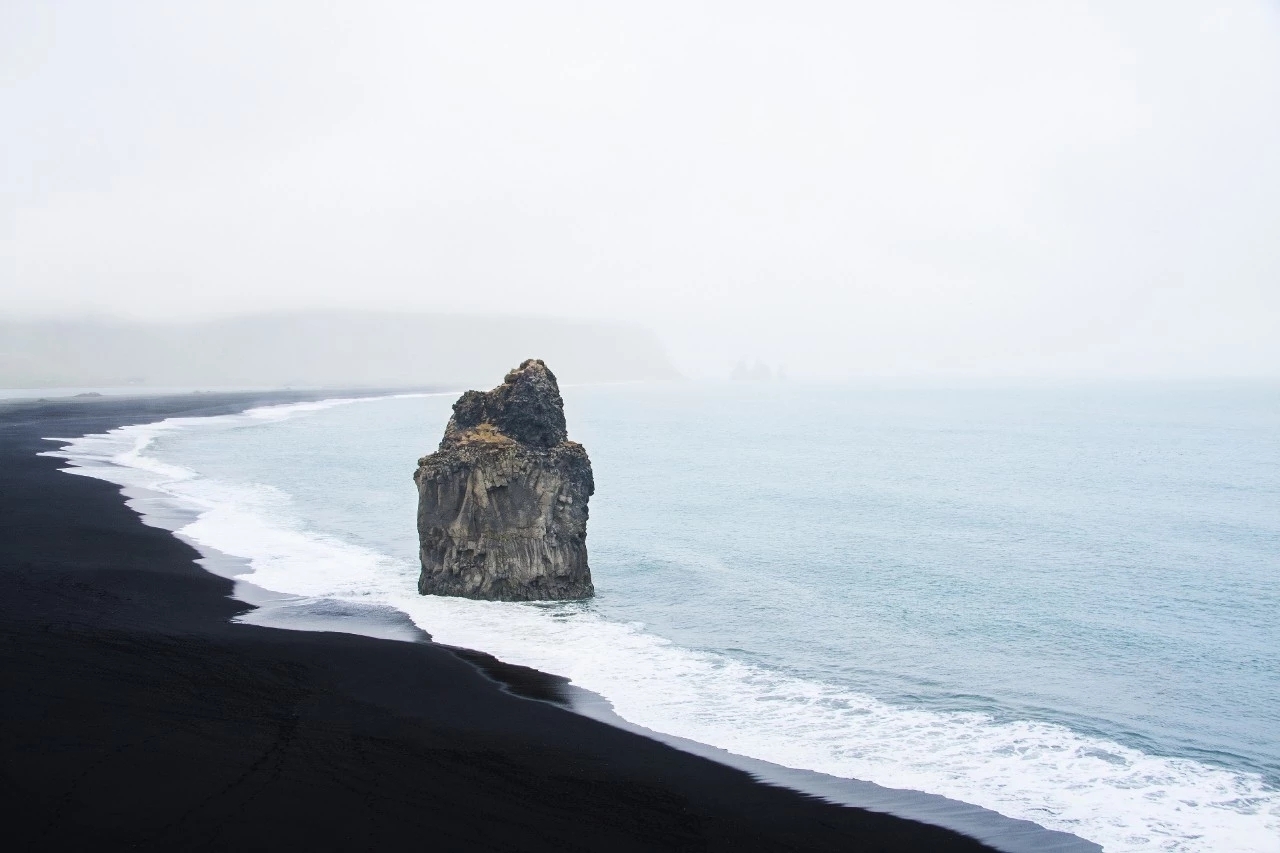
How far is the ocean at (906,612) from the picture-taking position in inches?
803

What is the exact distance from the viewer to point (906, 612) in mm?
34438

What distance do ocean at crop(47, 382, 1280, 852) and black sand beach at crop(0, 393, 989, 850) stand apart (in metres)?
2.60

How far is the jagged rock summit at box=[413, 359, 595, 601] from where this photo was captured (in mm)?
32812

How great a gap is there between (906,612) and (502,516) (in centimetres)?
1425

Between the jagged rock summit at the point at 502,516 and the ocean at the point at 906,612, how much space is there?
1.08 m

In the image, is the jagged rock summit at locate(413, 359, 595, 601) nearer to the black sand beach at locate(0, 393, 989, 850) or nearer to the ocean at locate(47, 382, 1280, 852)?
the ocean at locate(47, 382, 1280, 852)

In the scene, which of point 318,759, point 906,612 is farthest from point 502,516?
point 318,759

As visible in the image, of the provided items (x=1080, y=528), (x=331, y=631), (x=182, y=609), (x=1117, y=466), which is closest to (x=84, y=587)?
(x=182, y=609)

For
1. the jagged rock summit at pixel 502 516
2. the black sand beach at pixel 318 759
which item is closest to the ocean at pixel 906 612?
the jagged rock summit at pixel 502 516

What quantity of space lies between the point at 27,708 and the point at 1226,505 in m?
64.8

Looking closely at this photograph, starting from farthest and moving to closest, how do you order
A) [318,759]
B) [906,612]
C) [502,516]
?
1. [906,612]
2. [502,516]
3. [318,759]

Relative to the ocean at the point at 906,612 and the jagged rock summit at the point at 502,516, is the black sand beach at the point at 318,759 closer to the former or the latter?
the ocean at the point at 906,612

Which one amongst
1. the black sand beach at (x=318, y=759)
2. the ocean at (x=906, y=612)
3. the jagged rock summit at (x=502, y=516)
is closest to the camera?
the black sand beach at (x=318, y=759)

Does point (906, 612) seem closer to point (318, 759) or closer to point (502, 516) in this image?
point (502, 516)
